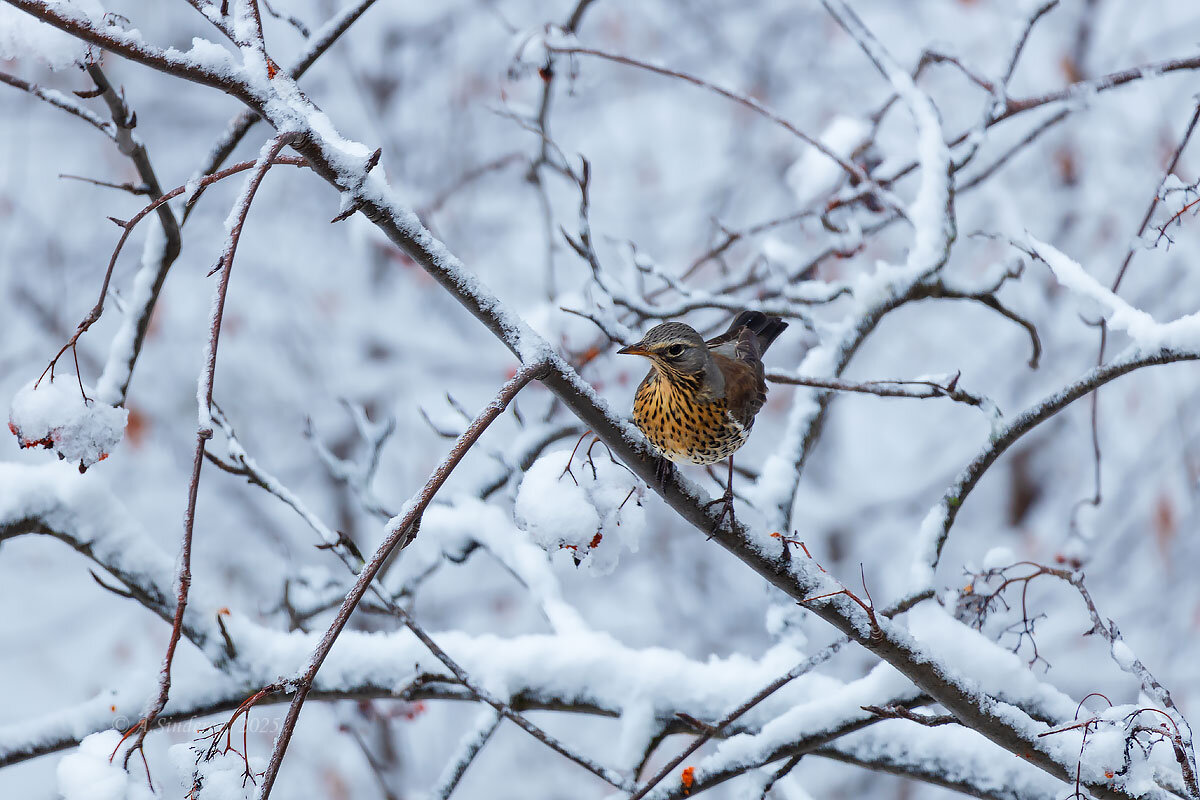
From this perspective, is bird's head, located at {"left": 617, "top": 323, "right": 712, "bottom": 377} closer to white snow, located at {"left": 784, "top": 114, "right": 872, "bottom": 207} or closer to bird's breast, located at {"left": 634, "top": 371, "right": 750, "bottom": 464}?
bird's breast, located at {"left": 634, "top": 371, "right": 750, "bottom": 464}

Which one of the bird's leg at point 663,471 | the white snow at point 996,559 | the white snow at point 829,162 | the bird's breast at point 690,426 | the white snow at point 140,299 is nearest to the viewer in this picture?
the bird's leg at point 663,471

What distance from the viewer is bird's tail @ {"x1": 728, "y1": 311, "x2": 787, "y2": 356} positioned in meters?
3.86

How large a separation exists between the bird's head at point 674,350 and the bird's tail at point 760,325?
0.80 meters

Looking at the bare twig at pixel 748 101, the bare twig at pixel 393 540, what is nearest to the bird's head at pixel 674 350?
the bare twig at pixel 748 101

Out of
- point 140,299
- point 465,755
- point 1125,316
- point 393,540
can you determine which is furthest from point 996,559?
point 140,299

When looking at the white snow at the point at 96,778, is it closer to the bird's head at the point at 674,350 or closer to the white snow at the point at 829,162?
the bird's head at the point at 674,350

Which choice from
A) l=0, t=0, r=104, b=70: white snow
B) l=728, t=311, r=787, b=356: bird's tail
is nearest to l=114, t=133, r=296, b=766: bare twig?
l=0, t=0, r=104, b=70: white snow

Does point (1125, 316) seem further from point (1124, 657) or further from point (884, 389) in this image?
point (1124, 657)

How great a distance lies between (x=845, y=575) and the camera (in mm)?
8836

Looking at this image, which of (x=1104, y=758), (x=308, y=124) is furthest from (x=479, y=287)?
(x=1104, y=758)

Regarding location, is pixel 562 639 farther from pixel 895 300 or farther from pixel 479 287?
pixel 479 287

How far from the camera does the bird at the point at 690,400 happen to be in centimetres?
295

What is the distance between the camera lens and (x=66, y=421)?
1792mm

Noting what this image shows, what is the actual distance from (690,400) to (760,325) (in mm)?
946
